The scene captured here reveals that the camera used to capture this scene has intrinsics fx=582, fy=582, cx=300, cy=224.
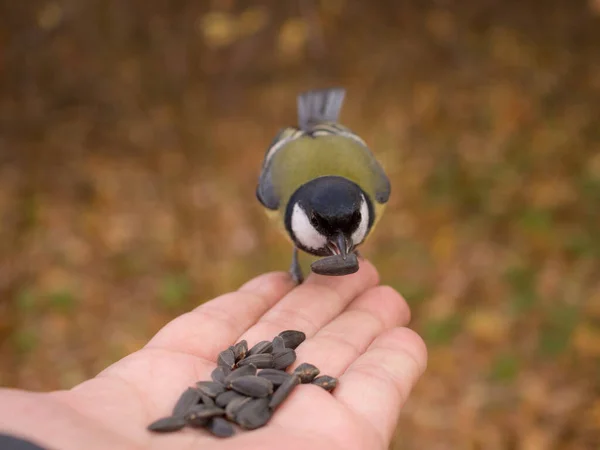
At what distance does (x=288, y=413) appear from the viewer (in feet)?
4.26

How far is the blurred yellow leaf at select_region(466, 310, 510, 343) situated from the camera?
2908 millimetres

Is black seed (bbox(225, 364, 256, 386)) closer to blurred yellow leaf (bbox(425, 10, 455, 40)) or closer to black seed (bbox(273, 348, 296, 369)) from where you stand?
black seed (bbox(273, 348, 296, 369))

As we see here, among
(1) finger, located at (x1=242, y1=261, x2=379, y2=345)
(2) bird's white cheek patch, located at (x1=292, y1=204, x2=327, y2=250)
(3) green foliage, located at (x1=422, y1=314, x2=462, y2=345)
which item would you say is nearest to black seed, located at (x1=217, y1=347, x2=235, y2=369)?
(1) finger, located at (x1=242, y1=261, x2=379, y2=345)

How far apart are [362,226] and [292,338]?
50cm

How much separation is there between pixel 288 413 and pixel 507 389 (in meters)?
1.72

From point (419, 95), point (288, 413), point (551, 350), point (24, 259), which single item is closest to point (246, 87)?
point (419, 95)

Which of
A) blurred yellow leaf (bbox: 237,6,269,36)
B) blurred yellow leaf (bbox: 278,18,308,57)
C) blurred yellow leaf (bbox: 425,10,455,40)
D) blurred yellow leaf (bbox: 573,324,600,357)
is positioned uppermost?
blurred yellow leaf (bbox: 425,10,455,40)

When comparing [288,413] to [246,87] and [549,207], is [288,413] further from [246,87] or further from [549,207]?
[246,87]

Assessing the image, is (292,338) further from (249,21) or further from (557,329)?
(249,21)

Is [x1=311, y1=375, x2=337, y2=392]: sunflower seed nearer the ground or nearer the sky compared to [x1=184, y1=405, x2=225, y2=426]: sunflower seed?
nearer the sky

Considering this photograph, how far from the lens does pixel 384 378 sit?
4.60ft

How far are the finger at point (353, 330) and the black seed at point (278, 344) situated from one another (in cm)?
→ 5

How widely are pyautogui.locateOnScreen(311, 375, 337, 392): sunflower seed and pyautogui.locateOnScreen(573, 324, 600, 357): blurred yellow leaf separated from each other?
6.09 feet

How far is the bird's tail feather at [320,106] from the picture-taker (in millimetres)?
2801
